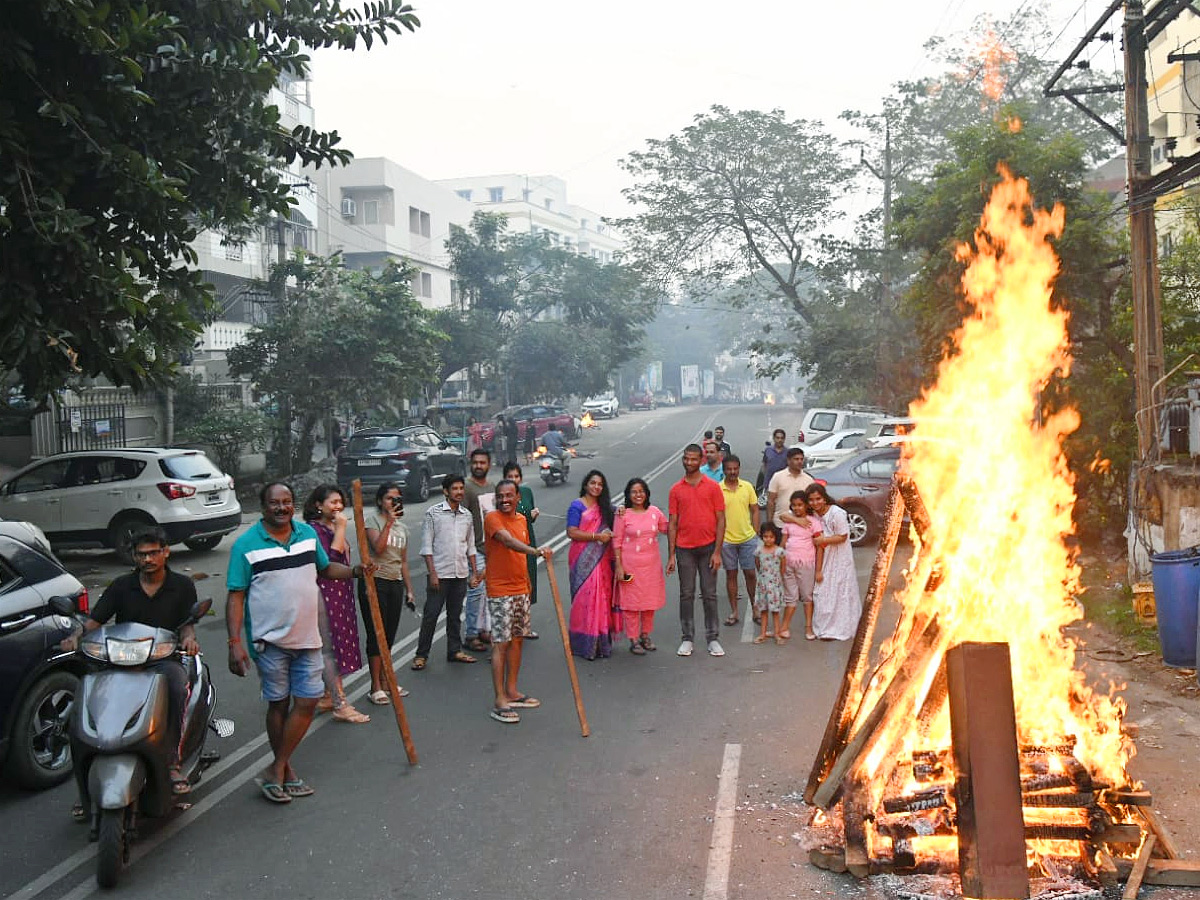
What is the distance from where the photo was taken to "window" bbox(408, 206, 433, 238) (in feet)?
164

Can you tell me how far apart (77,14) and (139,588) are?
3.71m

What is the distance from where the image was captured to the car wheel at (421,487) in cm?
2355

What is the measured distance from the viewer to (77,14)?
6996 millimetres

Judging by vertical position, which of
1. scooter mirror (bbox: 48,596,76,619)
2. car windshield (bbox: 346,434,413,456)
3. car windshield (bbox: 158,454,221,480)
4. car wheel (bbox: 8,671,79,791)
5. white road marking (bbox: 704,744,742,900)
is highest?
car windshield (bbox: 346,434,413,456)

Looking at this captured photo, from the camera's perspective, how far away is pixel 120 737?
5.25 meters

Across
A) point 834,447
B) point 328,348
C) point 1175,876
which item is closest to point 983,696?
point 1175,876

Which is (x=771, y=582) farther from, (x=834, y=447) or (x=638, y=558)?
(x=834, y=447)

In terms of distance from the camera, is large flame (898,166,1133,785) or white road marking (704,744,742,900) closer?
white road marking (704,744,742,900)

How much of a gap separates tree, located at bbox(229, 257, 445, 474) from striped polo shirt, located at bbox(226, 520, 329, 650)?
20123 mm

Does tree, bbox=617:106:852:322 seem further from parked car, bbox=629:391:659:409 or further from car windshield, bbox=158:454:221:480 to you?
parked car, bbox=629:391:659:409

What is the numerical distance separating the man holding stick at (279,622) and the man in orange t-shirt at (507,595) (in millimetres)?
1701

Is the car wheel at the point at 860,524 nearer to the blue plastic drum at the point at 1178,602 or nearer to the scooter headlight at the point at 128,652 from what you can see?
the blue plastic drum at the point at 1178,602

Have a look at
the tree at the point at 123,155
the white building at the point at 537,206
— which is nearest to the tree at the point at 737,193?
the tree at the point at 123,155

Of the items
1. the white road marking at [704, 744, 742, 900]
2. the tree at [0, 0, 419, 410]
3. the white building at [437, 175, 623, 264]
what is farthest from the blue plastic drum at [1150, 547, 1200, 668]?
the white building at [437, 175, 623, 264]
